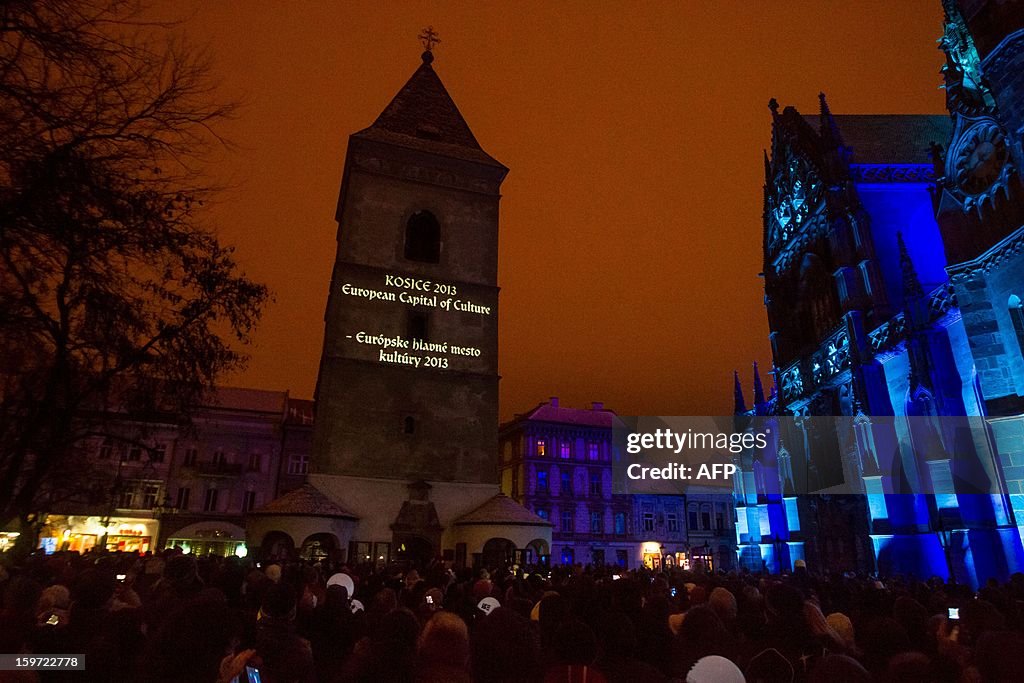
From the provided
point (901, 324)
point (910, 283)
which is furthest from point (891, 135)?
point (901, 324)

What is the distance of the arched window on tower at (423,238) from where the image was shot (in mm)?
32938

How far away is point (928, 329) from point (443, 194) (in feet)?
81.2

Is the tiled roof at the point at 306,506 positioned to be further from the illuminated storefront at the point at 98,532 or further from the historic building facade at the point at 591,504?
the historic building facade at the point at 591,504

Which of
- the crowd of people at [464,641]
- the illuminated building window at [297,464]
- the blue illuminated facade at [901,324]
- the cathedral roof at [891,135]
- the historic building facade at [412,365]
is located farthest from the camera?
the illuminated building window at [297,464]

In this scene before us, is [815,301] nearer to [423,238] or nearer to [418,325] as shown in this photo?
[418,325]

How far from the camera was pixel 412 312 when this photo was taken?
103 feet

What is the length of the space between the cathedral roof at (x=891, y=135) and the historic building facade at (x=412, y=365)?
21986mm

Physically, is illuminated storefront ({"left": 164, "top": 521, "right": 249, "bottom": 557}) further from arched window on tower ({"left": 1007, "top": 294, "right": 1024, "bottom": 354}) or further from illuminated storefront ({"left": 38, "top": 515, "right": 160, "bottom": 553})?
arched window on tower ({"left": 1007, "top": 294, "right": 1024, "bottom": 354})

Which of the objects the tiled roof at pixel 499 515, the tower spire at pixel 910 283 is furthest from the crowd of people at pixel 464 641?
the tiled roof at pixel 499 515

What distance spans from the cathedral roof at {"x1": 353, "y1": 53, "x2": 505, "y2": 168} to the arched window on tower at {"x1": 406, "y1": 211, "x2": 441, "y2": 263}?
13.3 feet

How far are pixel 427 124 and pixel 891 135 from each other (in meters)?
28.3

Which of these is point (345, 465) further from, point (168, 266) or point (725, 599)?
point (725, 599)

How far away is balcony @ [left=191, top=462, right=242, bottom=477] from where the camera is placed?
45.3 metres

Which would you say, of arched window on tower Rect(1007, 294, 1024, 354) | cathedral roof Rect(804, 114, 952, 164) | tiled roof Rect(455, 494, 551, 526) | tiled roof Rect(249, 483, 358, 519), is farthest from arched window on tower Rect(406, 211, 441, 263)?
arched window on tower Rect(1007, 294, 1024, 354)
